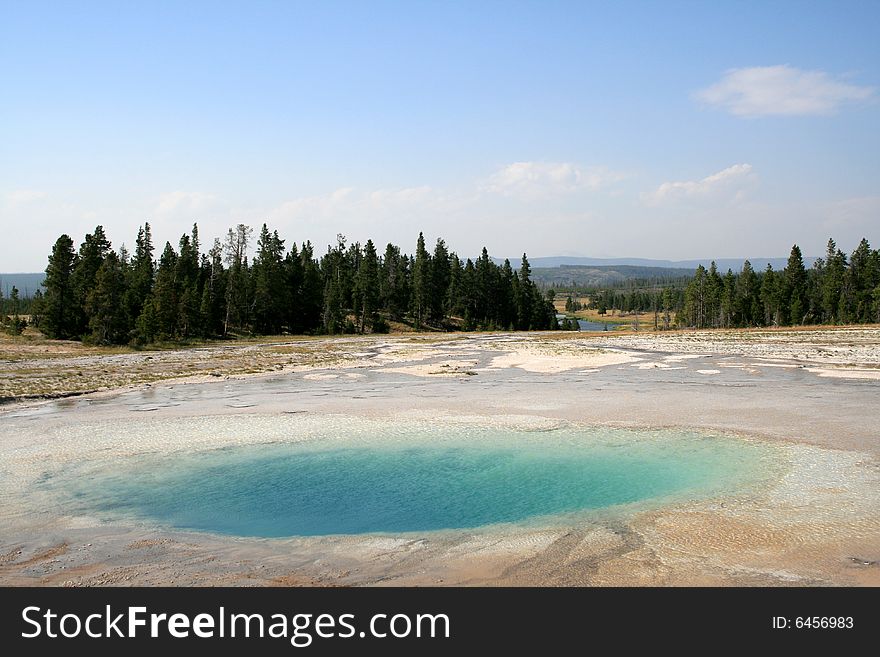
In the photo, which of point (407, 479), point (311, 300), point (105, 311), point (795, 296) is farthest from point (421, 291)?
point (407, 479)

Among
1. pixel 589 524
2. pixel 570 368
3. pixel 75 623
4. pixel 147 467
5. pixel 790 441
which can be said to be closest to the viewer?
pixel 75 623

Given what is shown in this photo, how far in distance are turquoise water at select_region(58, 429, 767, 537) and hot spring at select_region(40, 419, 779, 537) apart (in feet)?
0.12

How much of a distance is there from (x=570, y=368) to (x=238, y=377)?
20182mm

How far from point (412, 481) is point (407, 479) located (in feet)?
0.74

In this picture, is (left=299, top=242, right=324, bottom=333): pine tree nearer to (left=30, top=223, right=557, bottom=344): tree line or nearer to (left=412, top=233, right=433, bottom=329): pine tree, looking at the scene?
(left=30, top=223, right=557, bottom=344): tree line

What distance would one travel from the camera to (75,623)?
7.77m

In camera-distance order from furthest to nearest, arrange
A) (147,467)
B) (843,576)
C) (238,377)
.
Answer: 1. (238,377)
2. (147,467)
3. (843,576)

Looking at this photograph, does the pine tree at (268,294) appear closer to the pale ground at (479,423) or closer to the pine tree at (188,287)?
the pine tree at (188,287)

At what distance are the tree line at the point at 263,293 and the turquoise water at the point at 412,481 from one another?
4891 cm

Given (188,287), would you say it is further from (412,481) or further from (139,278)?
(412,481)

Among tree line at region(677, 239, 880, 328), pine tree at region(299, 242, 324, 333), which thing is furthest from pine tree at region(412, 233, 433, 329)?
tree line at region(677, 239, 880, 328)

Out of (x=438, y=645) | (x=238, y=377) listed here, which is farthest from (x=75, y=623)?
(x=238, y=377)

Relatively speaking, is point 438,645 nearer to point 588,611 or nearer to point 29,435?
point 588,611

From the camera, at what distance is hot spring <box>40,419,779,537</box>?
12.8 m
